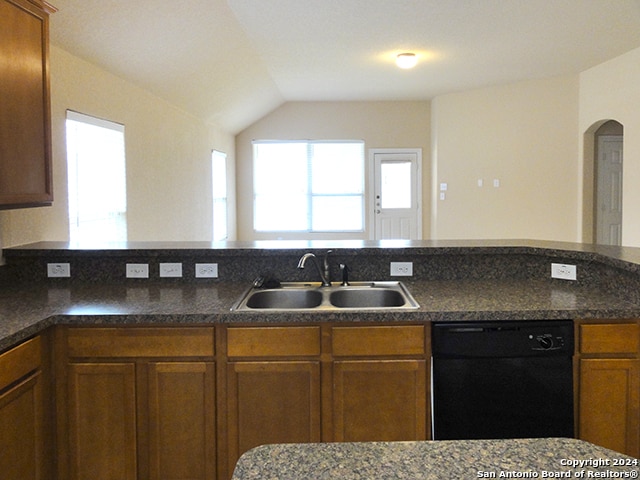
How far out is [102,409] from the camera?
222 centimetres

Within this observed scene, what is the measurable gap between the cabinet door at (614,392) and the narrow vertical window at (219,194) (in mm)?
6648

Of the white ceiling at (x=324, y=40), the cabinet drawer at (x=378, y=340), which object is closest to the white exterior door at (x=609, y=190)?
the white ceiling at (x=324, y=40)

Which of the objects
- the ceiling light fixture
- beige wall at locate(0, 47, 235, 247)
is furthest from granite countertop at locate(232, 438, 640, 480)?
the ceiling light fixture

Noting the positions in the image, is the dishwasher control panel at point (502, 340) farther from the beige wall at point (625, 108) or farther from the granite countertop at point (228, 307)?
the beige wall at point (625, 108)

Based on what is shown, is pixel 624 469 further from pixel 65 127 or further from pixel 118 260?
pixel 65 127

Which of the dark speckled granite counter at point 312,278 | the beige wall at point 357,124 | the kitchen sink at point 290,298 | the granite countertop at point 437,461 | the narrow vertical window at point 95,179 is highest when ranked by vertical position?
the beige wall at point 357,124

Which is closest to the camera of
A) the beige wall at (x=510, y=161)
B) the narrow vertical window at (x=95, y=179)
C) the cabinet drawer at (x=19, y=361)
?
the cabinet drawer at (x=19, y=361)

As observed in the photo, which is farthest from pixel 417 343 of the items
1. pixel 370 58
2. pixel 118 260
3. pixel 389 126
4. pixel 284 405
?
pixel 389 126

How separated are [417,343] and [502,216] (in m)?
6.51

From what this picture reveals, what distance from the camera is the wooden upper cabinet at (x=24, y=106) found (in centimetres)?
230

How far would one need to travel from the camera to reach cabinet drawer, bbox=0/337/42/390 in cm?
188

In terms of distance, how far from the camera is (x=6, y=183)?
7.62 feet

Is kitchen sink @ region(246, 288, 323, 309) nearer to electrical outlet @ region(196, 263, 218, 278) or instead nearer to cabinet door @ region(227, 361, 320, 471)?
electrical outlet @ region(196, 263, 218, 278)

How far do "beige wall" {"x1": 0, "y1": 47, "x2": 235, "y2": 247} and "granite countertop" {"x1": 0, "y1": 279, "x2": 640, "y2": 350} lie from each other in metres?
0.79
